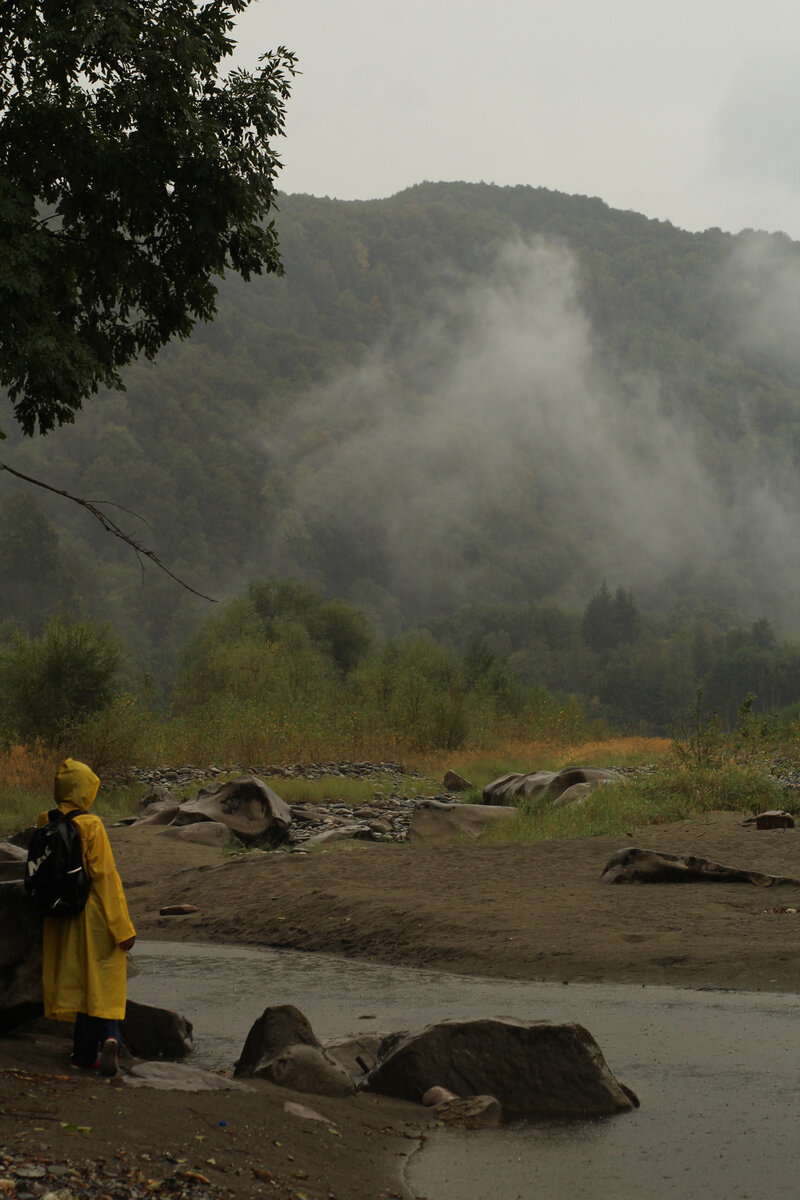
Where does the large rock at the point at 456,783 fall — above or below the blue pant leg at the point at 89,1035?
above

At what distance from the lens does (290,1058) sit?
20.2 feet

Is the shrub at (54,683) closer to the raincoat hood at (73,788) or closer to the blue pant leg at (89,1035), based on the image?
the raincoat hood at (73,788)

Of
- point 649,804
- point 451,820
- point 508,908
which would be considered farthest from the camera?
point 451,820

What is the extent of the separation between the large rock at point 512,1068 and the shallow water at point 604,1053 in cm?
20

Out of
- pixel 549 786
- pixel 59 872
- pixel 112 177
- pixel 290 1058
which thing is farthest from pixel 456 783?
pixel 59 872

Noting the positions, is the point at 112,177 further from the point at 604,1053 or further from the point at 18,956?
the point at 604,1053

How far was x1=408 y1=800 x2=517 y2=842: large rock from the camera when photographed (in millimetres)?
16344

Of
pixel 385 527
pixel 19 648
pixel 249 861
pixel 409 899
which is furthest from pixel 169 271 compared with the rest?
pixel 385 527

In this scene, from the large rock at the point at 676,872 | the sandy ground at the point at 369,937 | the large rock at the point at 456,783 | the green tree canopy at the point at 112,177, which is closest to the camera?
the sandy ground at the point at 369,937

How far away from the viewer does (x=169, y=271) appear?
9609mm

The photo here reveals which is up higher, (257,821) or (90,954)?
(90,954)

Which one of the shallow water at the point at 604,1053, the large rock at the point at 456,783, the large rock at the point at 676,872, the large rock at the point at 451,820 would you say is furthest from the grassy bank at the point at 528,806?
the shallow water at the point at 604,1053

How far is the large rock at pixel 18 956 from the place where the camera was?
6348 millimetres

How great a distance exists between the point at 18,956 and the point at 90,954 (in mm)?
686
